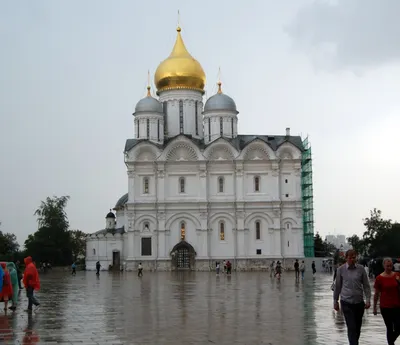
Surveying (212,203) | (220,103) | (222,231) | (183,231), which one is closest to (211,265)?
(222,231)

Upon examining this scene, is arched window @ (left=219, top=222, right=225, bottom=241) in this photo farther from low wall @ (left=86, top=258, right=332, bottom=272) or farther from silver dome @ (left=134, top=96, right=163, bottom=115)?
silver dome @ (left=134, top=96, right=163, bottom=115)

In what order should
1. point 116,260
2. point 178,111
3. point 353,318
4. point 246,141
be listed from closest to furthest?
point 353,318 < point 246,141 < point 116,260 < point 178,111

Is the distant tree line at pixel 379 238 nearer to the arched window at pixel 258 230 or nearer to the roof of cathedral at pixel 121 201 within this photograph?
the arched window at pixel 258 230

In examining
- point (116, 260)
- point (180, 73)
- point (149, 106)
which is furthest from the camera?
point (180, 73)

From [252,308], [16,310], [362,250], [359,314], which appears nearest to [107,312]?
[16,310]

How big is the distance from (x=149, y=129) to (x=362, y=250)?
24961 mm

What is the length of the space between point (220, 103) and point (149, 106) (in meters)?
6.62

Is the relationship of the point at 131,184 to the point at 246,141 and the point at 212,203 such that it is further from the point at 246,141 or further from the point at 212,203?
the point at 246,141

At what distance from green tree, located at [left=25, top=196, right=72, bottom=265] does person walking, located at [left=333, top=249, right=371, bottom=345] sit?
6645 cm

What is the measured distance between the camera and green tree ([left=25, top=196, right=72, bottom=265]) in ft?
242

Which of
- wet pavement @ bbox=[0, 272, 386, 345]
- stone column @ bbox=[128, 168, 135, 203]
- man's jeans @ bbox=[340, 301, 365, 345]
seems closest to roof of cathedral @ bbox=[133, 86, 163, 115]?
stone column @ bbox=[128, 168, 135, 203]

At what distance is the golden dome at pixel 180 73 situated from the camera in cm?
6400

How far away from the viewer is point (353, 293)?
31.1ft

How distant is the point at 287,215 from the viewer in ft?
194
